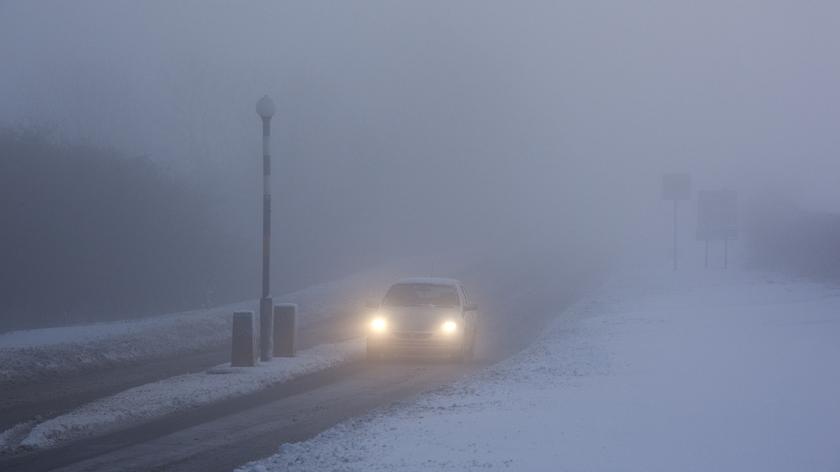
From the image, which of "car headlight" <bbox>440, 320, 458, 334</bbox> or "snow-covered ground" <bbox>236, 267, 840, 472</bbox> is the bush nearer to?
"car headlight" <bbox>440, 320, 458, 334</bbox>

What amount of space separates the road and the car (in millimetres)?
340

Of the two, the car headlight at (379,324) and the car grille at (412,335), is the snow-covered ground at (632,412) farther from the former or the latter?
the car headlight at (379,324)

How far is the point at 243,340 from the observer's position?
21.9 m

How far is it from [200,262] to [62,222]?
766cm

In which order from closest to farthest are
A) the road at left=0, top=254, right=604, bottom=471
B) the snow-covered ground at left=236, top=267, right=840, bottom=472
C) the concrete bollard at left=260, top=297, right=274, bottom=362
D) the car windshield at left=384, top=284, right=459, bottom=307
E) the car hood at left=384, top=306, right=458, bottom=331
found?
the snow-covered ground at left=236, top=267, right=840, bottom=472, the road at left=0, top=254, right=604, bottom=471, the concrete bollard at left=260, top=297, right=274, bottom=362, the car hood at left=384, top=306, right=458, bottom=331, the car windshield at left=384, top=284, right=459, bottom=307

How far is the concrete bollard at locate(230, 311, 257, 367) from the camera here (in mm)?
21812

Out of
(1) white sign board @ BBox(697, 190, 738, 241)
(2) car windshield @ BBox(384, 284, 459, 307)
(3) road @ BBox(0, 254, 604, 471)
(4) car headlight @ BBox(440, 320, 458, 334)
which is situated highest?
(1) white sign board @ BBox(697, 190, 738, 241)

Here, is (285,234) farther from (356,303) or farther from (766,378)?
(766,378)

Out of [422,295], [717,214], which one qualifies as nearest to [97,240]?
[717,214]

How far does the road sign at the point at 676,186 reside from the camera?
5541 centimetres

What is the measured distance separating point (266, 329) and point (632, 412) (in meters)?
10.8

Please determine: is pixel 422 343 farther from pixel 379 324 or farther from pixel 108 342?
pixel 108 342

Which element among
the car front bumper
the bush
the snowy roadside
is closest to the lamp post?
the snowy roadside

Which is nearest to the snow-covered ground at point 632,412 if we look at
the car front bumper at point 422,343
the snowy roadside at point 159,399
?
the car front bumper at point 422,343
